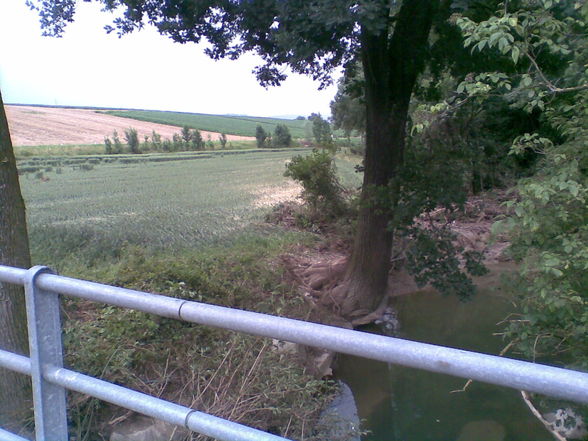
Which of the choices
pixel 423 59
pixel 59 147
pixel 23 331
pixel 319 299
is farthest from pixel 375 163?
pixel 59 147

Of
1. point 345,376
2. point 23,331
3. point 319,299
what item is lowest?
point 345,376

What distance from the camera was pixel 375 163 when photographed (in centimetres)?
920

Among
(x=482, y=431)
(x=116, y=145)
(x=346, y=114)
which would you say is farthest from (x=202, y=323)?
(x=346, y=114)

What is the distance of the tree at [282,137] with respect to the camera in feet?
52.3

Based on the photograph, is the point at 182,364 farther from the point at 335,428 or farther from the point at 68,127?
the point at 68,127

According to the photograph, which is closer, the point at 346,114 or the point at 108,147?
the point at 108,147

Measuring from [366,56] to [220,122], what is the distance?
7644 millimetres

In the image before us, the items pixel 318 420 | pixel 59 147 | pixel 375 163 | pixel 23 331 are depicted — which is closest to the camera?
pixel 23 331

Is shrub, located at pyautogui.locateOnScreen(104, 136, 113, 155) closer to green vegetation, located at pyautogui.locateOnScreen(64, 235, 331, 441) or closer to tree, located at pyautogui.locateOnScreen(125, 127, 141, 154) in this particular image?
tree, located at pyautogui.locateOnScreen(125, 127, 141, 154)

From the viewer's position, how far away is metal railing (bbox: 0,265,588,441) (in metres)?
1.14

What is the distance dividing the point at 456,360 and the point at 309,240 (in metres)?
11.3

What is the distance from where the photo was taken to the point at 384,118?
8.99 m

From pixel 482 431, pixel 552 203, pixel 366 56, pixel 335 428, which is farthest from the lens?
pixel 366 56

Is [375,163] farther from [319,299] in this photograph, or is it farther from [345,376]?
[345,376]
